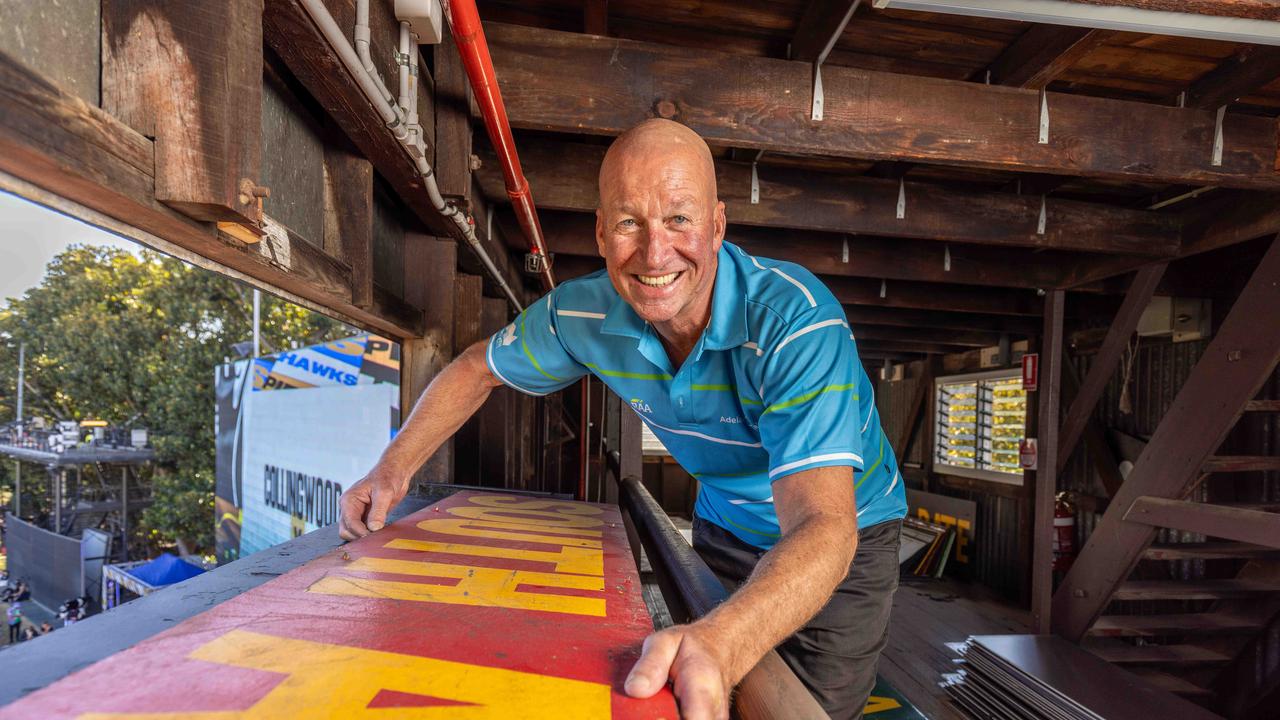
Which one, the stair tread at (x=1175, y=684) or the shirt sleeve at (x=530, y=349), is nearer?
the shirt sleeve at (x=530, y=349)

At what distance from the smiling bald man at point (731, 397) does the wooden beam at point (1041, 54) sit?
1.40 m

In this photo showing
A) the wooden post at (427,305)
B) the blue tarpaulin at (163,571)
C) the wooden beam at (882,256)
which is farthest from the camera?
the blue tarpaulin at (163,571)

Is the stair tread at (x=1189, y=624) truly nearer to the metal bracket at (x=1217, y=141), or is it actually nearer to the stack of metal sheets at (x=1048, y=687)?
the stack of metal sheets at (x=1048, y=687)

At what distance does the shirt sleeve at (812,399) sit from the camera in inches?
50.1

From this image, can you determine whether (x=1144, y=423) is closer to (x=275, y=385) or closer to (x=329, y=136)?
(x=329, y=136)

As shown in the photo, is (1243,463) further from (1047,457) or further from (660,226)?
(660,226)

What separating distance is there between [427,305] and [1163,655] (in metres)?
5.23

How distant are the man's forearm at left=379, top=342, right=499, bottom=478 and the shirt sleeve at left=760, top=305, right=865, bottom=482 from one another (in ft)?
3.21

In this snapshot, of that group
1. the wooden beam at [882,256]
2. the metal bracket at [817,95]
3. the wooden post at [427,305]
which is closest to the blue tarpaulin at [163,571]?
the wooden beam at [882,256]

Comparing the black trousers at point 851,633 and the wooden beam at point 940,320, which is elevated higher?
the wooden beam at point 940,320

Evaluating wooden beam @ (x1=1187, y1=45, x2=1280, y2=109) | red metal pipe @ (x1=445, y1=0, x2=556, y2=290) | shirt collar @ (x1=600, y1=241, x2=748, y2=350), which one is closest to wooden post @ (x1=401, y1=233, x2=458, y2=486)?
red metal pipe @ (x1=445, y1=0, x2=556, y2=290)

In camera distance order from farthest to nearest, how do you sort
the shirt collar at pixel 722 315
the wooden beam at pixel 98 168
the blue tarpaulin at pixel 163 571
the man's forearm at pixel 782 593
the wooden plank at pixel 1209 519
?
1. the blue tarpaulin at pixel 163 571
2. the wooden plank at pixel 1209 519
3. the shirt collar at pixel 722 315
4. the man's forearm at pixel 782 593
5. the wooden beam at pixel 98 168

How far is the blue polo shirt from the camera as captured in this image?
4.40 feet

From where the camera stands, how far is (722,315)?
1.62 m
